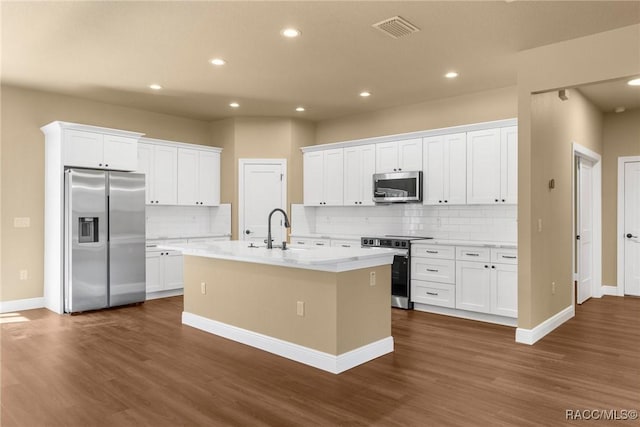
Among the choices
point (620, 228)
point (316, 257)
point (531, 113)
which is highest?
point (531, 113)

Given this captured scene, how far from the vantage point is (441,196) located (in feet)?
19.1

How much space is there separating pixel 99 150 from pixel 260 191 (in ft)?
8.21

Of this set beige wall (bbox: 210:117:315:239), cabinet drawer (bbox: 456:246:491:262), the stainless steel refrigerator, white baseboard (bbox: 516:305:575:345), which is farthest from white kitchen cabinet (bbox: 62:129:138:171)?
white baseboard (bbox: 516:305:575:345)

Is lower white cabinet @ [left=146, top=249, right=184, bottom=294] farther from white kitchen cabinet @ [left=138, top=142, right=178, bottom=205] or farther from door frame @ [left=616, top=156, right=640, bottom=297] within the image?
door frame @ [left=616, top=156, right=640, bottom=297]

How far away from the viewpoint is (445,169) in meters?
5.76

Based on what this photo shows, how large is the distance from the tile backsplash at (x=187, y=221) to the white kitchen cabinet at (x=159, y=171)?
30cm

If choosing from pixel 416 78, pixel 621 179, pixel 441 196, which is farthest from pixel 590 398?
pixel 621 179

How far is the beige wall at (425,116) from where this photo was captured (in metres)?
5.62

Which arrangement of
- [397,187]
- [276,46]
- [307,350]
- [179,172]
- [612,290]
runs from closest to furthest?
[307,350]
[276,46]
[397,187]
[612,290]
[179,172]

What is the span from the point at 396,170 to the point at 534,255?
242 centimetres

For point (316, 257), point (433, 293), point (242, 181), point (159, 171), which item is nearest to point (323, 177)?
→ point (242, 181)

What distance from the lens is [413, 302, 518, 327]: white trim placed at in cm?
496

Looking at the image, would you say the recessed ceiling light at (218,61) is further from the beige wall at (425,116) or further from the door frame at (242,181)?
the beige wall at (425,116)

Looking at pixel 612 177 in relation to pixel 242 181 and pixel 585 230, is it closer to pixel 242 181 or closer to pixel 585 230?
pixel 585 230
